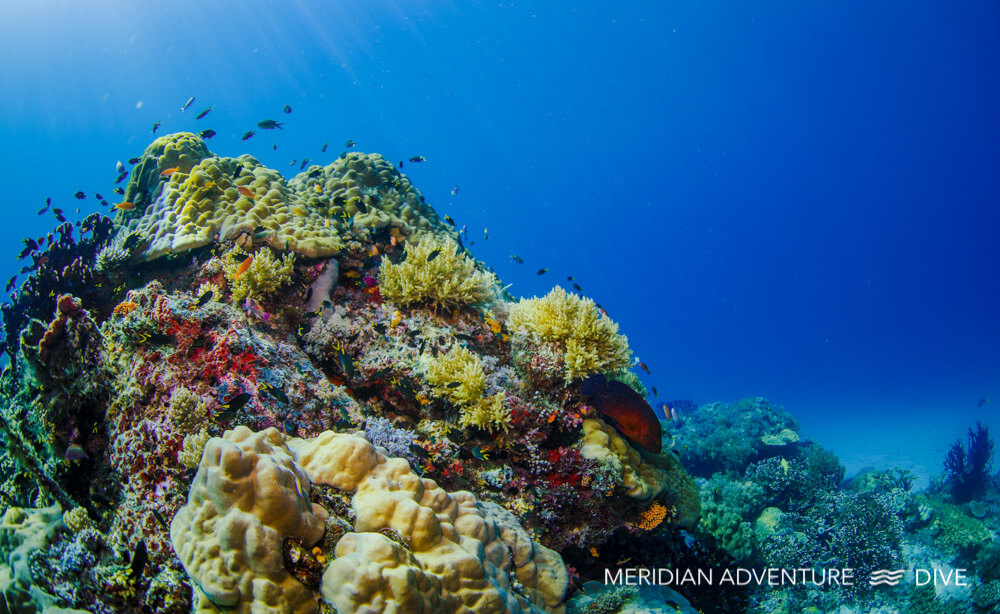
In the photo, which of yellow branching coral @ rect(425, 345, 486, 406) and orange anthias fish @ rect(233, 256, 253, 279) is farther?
orange anthias fish @ rect(233, 256, 253, 279)

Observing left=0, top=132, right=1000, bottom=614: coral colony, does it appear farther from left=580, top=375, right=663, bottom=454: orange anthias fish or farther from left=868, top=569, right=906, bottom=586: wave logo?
left=868, top=569, right=906, bottom=586: wave logo

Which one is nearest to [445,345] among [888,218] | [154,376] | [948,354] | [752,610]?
[154,376]

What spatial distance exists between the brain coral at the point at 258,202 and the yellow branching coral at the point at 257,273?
482 mm

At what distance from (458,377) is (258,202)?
4.85 m

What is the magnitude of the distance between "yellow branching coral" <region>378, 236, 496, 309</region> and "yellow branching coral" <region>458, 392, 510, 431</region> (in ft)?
5.41

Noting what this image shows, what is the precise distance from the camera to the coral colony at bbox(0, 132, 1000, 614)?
95.4 inches

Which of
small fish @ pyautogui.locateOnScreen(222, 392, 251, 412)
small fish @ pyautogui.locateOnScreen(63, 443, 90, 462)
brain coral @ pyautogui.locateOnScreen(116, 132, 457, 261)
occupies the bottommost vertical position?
small fish @ pyautogui.locateOnScreen(63, 443, 90, 462)

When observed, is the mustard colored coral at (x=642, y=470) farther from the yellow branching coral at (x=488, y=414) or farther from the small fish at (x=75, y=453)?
the small fish at (x=75, y=453)

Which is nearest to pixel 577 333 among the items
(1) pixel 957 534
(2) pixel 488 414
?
(2) pixel 488 414

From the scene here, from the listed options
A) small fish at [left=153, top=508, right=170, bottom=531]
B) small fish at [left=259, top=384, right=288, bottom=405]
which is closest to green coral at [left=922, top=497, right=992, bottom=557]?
small fish at [left=259, top=384, right=288, bottom=405]

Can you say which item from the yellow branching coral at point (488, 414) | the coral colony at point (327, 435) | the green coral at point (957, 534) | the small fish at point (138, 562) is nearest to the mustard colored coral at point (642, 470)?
the coral colony at point (327, 435)

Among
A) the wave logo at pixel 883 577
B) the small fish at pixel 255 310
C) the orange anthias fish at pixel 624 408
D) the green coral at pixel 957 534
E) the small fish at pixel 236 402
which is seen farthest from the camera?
the green coral at pixel 957 534

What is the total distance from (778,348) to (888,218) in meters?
53.6

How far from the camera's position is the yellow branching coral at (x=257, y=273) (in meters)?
5.54
